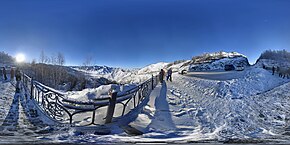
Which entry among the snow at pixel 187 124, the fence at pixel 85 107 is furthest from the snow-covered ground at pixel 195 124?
the fence at pixel 85 107

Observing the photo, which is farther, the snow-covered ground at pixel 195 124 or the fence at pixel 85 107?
the fence at pixel 85 107

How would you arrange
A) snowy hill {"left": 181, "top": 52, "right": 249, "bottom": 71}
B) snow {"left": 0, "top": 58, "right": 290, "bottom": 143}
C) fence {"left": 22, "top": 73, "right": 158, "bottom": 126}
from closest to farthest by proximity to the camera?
1. snow {"left": 0, "top": 58, "right": 290, "bottom": 143}
2. fence {"left": 22, "top": 73, "right": 158, "bottom": 126}
3. snowy hill {"left": 181, "top": 52, "right": 249, "bottom": 71}

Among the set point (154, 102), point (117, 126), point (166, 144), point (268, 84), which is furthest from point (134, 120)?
point (268, 84)

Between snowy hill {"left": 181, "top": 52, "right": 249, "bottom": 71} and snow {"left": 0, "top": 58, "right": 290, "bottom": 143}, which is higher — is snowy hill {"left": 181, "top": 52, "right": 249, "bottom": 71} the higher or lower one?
the higher one

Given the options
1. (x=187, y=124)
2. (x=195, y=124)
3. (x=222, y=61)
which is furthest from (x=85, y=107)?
(x=222, y=61)

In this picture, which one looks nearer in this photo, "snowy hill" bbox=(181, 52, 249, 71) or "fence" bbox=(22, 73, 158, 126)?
"fence" bbox=(22, 73, 158, 126)

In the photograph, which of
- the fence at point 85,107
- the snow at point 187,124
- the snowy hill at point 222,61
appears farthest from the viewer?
the snowy hill at point 222,61

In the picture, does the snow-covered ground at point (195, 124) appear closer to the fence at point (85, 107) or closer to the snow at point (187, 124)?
the snow at point (187, 124)

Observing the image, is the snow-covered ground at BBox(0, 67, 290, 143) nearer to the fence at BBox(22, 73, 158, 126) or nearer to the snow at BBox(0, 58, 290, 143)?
the snow at BBox(0, 58, 290, 143)

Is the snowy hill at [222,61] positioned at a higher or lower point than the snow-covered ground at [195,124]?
higher

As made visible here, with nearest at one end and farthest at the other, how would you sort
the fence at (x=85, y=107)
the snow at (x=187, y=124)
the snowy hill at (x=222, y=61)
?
the snow at (x=187, y=124) < the fence at (x=85, y=107) < the snowy hill at (x=222, y=61)

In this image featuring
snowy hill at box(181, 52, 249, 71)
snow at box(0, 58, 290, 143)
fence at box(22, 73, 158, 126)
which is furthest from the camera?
snowy hill at box(181, 52, 249, 71)

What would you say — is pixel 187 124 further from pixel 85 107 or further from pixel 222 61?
pixel 222 61

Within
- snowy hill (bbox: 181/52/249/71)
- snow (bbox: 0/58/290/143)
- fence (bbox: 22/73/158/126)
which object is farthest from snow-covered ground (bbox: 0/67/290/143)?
snowy hill (bbox: 181/52/249/71)
